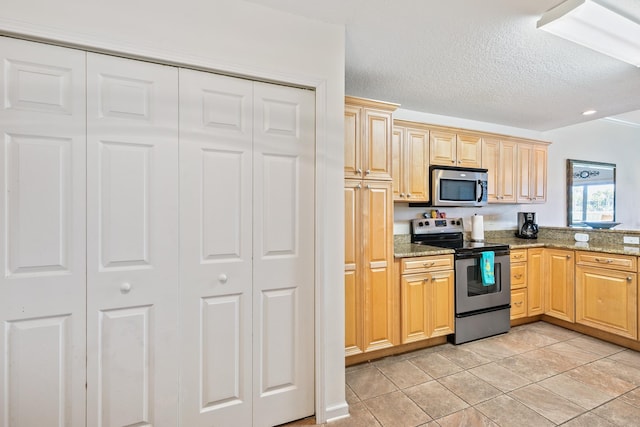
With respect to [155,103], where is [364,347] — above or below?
below

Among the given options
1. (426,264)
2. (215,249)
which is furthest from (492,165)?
(215,249)

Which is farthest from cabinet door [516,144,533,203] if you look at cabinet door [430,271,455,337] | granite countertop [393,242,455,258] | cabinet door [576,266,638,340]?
cabinet door [430,271,455,337]

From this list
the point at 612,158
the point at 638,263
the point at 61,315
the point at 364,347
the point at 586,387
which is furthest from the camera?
the point at 612,158

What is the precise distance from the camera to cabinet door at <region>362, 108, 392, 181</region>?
7.99 ft

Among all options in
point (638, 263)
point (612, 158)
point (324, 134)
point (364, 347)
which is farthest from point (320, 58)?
point (612, 158)

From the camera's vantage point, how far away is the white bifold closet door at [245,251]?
1573 mm

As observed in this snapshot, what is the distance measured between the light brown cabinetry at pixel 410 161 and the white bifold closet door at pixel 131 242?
2.07m

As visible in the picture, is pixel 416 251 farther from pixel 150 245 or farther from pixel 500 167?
pixel 150 245

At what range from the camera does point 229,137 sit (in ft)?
5.36

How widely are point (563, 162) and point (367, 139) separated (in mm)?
3816

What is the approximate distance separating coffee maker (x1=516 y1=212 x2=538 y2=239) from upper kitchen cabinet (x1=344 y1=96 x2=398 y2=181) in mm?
2603

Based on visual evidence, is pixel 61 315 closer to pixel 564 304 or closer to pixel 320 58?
pixel 320 58

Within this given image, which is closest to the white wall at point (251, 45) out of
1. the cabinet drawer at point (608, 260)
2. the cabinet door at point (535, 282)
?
the cabinet door at point (535, 282)

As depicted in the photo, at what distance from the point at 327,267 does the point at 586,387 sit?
7.16ft
